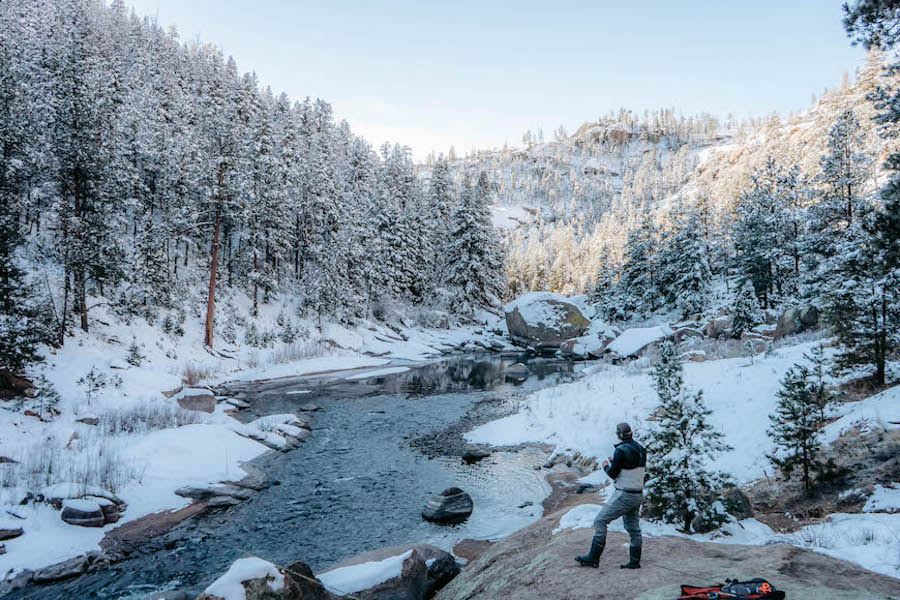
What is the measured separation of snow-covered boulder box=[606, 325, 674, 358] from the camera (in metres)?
30.2

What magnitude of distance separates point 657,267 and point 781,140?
7417 centimetres

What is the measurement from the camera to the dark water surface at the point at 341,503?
800cm

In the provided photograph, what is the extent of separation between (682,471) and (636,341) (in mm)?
25841

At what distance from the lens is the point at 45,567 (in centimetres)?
749

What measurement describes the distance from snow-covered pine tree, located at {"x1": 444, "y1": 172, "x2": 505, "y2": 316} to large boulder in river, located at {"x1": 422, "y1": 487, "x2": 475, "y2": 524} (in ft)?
133

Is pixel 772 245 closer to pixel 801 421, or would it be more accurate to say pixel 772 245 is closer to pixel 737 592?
pixel 801 421

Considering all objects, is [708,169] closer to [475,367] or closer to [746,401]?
[475,367]

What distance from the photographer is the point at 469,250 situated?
2007 inches

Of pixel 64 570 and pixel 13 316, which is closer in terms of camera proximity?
pixel 64 570

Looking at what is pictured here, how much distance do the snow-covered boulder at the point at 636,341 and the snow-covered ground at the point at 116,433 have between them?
69.9ft

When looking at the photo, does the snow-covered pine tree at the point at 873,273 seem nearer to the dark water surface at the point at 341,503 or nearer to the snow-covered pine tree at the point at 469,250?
the dark water surface at the point at 341,503

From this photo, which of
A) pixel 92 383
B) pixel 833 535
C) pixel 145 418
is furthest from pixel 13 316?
pixel 833 535

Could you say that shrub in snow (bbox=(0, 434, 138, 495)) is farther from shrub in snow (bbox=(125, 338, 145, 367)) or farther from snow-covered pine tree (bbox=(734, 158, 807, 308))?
snow-covered pine tree (bbox=(734, 158, 807, 308))

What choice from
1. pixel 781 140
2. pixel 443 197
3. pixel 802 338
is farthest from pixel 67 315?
pixel 781 140
